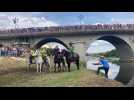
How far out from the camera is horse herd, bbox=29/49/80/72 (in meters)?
9.81

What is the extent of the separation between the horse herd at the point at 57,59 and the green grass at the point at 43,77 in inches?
4.7

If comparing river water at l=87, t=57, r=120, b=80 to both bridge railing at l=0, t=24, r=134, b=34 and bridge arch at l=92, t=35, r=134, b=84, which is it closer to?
bridge arch at l=92, t=35, r=134, b=84

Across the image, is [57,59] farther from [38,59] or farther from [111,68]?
[111,68]

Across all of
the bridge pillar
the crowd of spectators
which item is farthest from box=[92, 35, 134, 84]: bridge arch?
the crowd of spectators

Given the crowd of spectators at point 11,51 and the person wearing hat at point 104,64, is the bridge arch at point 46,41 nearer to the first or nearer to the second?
A: the crowd of spectators at point 11,51

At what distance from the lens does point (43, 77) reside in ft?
31.7

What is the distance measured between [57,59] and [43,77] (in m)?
0.51

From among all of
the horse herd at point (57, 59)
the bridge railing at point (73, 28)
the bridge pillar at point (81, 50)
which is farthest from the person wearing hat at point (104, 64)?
the bridge railing at point (73, 28)

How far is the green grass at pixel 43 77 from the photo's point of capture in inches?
376

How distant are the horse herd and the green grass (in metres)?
0.12

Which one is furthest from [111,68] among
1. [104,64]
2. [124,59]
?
[124,59]
